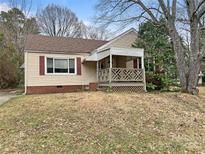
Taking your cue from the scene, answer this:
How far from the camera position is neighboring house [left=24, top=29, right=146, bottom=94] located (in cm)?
1738

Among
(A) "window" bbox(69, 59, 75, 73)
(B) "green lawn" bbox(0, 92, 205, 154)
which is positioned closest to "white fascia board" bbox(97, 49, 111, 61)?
(A) "window" bbox(69, 59, 75, 73)

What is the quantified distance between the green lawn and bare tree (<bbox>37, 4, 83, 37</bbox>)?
1354 inches

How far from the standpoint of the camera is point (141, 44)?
20828 mm

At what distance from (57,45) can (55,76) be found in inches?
107

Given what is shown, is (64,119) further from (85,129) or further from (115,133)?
(115,133)

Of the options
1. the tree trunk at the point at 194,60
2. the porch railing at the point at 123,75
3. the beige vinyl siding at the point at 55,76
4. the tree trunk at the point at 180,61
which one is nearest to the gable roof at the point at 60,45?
the beige vinyl siding at the point at 55,76

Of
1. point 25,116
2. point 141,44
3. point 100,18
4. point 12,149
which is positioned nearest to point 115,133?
point 12,149

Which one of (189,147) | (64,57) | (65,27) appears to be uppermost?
(65,27)

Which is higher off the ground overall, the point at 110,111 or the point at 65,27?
the point at 65,27

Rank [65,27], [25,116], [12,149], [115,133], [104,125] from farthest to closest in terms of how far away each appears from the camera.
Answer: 1. [65,27]
2. [25,116]
3. [104,125]
4. [115,133]
5. [12,149]

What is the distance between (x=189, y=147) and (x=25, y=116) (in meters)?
5.44

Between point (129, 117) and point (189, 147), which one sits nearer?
point (189, 147)

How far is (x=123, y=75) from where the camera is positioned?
17.4 metres

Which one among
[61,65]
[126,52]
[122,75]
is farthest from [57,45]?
[122,75]
